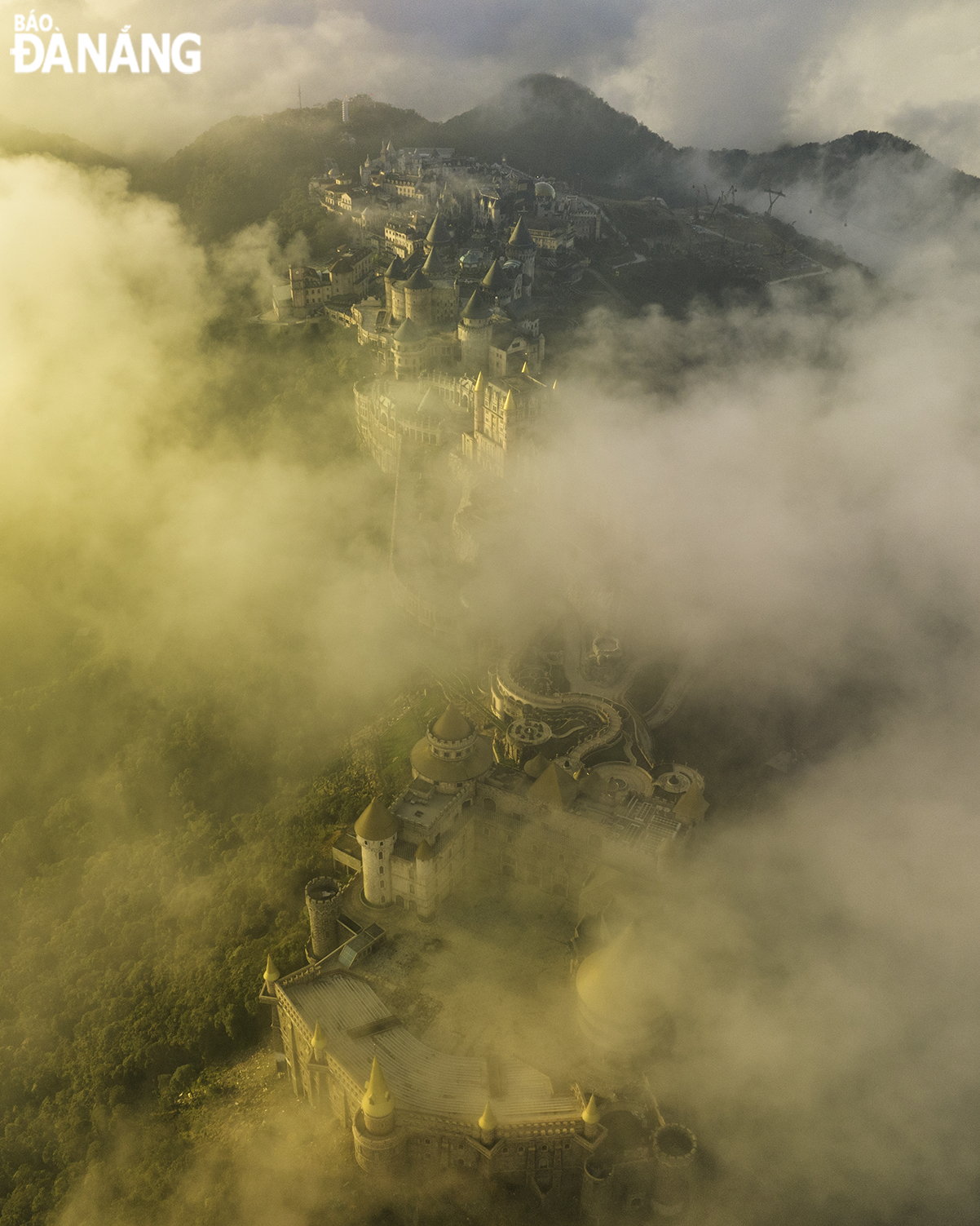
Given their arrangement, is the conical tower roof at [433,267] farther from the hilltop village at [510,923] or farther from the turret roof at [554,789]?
the turret roof at [554,789]

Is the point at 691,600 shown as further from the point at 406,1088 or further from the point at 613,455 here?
the point at 406,1088

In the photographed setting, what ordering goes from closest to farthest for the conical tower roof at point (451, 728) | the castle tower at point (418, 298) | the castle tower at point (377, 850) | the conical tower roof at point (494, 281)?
the castle tower at point (377, 850) → the conical tower roof at point (451, 728) → the castle tower at point (418, 298) → the conical tower roof at point (494, 281)

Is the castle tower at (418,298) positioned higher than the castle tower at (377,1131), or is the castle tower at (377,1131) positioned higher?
the castle tower at (418,298)

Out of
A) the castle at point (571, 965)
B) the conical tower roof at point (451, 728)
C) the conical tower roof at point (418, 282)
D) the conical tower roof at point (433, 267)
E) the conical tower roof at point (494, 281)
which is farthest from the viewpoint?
the conical tower roof at point (433, 267)

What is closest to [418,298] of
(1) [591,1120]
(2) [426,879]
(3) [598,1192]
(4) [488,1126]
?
(2) [426,879]

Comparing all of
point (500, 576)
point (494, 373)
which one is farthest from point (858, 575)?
point (494, 373)

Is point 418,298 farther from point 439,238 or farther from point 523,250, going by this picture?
point 523,250

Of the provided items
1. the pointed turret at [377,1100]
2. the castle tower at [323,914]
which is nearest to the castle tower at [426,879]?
the castle tower at [323,914]
